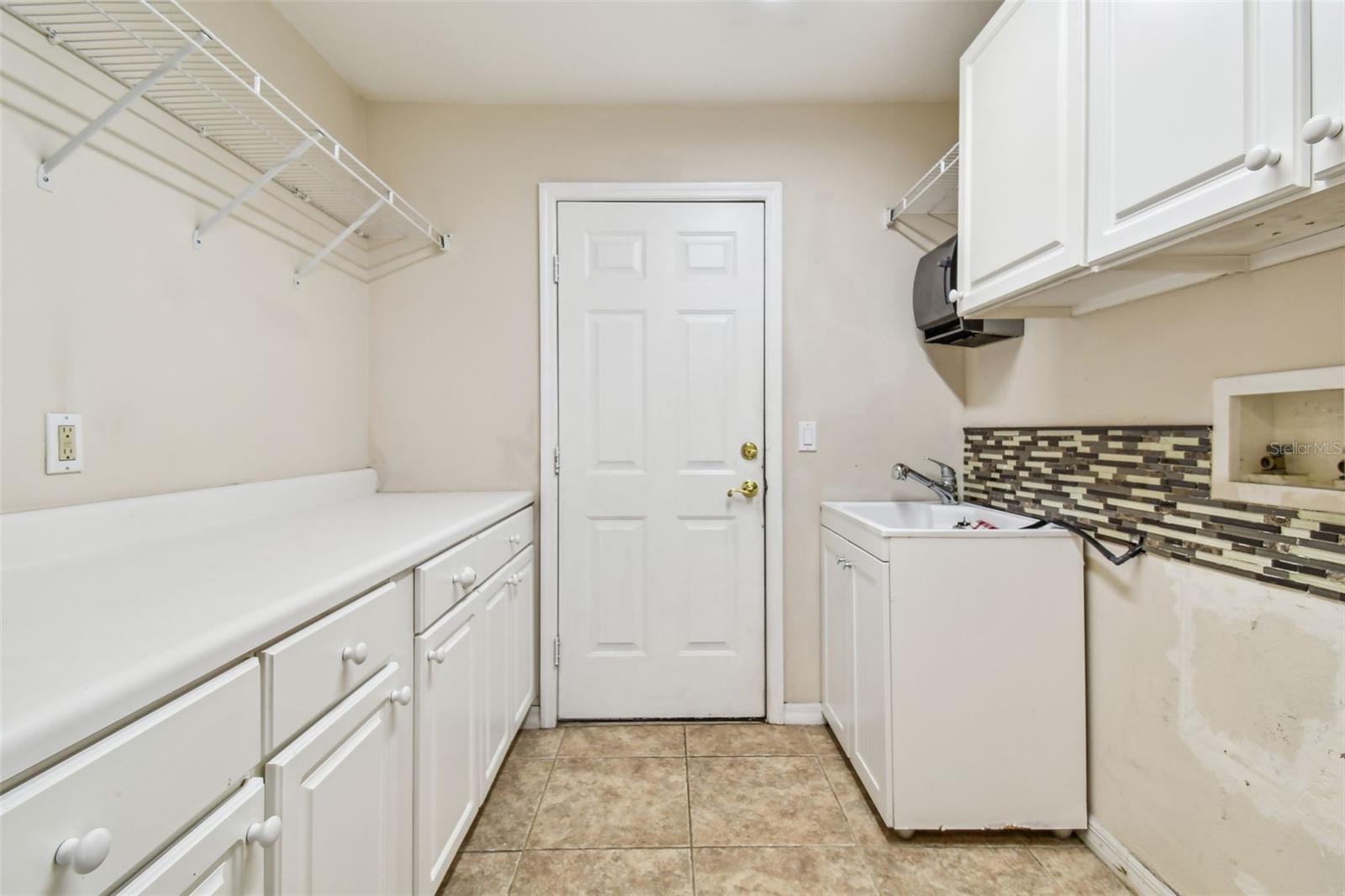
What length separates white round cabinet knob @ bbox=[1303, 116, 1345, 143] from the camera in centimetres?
73

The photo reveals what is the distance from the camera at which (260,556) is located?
1.07m

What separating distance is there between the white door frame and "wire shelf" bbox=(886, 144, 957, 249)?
452 mm

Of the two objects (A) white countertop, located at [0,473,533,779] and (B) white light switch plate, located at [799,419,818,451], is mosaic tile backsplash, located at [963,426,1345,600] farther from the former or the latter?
(A) white countertop, located at [0,473,533,779]

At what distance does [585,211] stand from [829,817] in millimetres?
2234

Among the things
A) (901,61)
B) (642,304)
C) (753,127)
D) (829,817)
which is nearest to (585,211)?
(642,304)

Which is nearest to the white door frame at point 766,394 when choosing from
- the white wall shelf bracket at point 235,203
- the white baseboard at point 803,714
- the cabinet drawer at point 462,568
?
the white baseboard at point 803,714

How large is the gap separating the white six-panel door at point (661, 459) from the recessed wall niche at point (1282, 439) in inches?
52.1

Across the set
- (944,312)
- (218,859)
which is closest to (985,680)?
(944,312)

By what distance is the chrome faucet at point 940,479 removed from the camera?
2166mm

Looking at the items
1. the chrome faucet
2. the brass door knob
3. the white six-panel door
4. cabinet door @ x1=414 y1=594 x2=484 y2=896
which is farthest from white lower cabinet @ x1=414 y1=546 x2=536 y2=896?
the chrome faucet

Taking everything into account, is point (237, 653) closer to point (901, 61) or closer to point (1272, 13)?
point (1272, 13)

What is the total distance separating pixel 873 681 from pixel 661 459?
106cm

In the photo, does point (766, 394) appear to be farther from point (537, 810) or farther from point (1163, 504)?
point (537, 810)

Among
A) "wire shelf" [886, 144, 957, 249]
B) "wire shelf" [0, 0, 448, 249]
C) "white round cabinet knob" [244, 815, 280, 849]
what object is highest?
"wire shelf" [886, 144, 957, 249]
